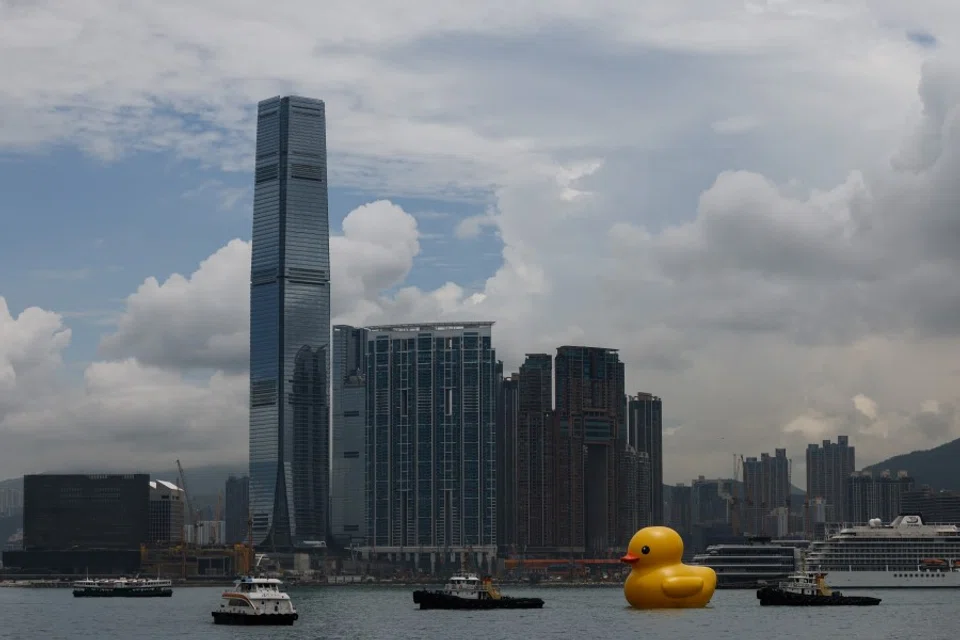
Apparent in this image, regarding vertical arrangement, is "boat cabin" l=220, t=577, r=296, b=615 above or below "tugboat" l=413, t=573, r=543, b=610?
above

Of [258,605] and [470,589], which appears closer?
[258,605]

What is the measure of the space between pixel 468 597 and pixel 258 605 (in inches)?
1402

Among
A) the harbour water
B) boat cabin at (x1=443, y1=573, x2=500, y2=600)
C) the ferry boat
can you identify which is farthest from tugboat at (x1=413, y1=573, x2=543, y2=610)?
the ferry boat

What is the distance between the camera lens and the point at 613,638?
120 metres

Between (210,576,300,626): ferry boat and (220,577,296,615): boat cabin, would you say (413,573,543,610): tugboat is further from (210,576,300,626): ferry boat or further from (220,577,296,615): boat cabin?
(220,577,296,615): boat cabin

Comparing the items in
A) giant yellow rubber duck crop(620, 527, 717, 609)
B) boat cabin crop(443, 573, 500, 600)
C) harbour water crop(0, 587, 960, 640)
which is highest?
giant yellow rubber duck crop(620, 527, 717, 609)

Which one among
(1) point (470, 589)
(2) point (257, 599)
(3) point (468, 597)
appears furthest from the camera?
(3) point (468, 597)

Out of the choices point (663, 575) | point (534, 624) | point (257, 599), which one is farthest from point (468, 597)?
point (663, 575)

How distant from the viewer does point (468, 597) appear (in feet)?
550

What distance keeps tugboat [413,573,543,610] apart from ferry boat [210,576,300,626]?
29.9 metres

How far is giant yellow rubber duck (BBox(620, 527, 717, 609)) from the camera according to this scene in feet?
394

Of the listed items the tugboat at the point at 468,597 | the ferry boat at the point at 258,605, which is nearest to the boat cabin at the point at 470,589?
the tugboat at the point at 468,597

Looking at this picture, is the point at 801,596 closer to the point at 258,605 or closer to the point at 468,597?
the point at 468,597

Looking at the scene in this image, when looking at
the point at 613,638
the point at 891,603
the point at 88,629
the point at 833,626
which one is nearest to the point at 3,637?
the point at 88,629
